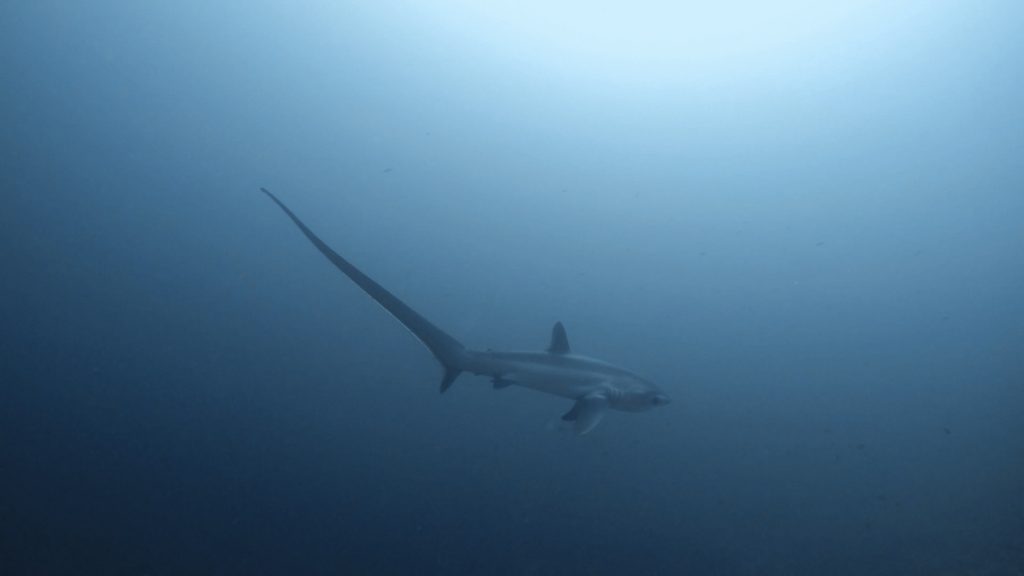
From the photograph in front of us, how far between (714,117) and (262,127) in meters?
40.8

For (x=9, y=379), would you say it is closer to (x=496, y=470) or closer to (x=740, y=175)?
(x=496, y=470)

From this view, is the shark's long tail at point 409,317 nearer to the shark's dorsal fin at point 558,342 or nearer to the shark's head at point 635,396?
the shark's dorsal fin at point 558,342

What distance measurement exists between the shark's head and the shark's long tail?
66.1 inches

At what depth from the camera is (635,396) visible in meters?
5.92

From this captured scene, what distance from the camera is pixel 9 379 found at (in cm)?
1468

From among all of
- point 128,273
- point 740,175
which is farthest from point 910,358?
point 128,273

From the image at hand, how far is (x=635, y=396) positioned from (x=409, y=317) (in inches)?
100

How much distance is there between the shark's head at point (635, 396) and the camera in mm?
5836

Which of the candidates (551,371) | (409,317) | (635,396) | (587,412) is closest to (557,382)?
(551,371)

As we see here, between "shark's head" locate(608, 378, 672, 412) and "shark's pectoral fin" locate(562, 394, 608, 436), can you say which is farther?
"shark's head" locate(608, 378, 672, 412)

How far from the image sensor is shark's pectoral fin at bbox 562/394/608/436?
536cm

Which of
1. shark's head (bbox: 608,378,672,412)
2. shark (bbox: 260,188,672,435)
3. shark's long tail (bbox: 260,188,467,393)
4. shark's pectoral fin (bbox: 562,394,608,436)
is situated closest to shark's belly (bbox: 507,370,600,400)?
shark (bbox: 260,188,672,435)

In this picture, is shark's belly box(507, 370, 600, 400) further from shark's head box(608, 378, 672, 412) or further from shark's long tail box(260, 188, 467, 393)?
shark's long tail box(260, 188, 467, 393)

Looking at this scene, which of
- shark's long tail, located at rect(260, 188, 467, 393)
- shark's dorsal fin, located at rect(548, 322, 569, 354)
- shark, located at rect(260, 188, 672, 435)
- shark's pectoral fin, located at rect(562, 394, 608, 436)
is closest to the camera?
shark's long tail, located at rect(260, 188, 467, 393)
